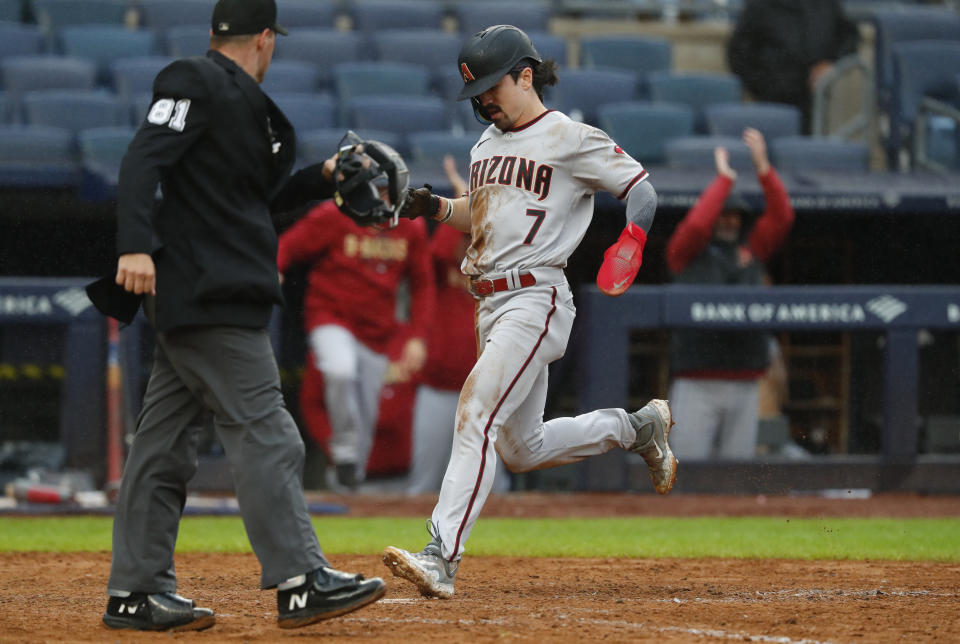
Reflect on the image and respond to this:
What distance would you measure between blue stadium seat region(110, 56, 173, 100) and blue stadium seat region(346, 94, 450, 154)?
1388 mm

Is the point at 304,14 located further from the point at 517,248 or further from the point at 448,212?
the point at 517,248

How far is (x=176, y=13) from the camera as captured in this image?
10734 mm

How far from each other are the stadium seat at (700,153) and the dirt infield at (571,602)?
4.31 meters

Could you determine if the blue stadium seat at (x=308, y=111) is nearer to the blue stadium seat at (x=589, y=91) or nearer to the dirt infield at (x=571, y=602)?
the blue stadium seat at (x=589, y=91)

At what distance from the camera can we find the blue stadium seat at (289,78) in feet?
31.8

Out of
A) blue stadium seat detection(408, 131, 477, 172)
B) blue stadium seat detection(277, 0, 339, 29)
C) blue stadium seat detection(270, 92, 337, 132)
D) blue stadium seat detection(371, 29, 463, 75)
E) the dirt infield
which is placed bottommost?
the dirt infield

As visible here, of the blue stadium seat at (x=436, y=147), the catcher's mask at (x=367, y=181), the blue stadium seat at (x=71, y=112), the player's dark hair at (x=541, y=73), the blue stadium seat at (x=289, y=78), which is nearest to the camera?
the catcher's mask at (x=367, y=181)

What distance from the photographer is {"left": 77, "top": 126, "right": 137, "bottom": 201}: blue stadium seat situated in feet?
25.1

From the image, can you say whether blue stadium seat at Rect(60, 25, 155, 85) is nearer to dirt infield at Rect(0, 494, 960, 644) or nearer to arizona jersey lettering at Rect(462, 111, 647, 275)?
dirt infield at Rect(0, 494, 960, 644)

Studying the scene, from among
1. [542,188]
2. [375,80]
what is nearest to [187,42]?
[375,80]

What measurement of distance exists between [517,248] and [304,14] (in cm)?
731

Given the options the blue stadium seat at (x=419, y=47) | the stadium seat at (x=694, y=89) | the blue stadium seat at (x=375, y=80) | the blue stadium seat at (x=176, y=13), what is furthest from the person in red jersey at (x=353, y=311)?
the blue stadium seat at (x=176, y=13)

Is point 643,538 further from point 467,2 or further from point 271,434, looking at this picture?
point 467,2

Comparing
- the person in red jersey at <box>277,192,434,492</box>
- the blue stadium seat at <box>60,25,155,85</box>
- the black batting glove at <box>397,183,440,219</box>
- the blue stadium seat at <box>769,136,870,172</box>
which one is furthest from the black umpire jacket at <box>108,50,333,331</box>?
the blue stadium seat at <box>60,25,155,85</box>
